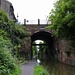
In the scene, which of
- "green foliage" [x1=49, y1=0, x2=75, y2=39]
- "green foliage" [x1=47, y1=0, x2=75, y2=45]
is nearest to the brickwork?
"green foliage" [x1=47, y1=0, x2=75, y2=45]

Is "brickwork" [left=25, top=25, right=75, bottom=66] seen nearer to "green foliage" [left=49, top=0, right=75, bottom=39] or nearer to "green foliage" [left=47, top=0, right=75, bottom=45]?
"green foliage" [left=47, top=0, right=75, bottom=45]

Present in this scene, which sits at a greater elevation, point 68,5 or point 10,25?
point 68,5

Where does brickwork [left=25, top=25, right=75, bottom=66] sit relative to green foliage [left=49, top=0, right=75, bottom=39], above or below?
below

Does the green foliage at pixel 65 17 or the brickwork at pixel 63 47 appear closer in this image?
the green foliage at pixel 65 17

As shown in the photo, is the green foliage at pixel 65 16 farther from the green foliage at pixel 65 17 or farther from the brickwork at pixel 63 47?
the brickwork at pixel 63 47

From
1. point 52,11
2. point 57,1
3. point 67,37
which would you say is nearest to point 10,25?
point 52,11

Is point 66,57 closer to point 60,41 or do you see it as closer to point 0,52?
point 60,41

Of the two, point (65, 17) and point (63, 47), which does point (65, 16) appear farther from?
point (63, 47)

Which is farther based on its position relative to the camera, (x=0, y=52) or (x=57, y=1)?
(x=57, y=1)

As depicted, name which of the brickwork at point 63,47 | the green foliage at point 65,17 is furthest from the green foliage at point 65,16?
the brickwork at point 63,47

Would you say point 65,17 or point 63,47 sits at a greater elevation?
point 65,17

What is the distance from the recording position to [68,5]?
36.6 feet

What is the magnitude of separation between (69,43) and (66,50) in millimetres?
1135

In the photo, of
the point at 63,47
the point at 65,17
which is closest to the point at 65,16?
the point at 65,17
